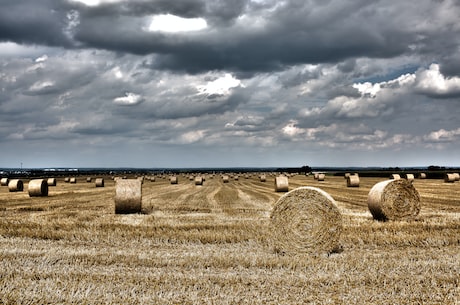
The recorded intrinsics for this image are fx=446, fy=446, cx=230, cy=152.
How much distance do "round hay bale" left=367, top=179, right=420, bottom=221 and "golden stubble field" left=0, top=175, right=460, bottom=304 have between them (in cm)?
83

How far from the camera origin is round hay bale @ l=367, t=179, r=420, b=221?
55.0ft

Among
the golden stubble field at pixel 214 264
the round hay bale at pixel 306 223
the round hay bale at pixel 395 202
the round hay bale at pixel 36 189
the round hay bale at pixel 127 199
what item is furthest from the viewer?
the round hay bale at pixel 36 189

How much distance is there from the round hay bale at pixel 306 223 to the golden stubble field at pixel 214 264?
1.30 feet

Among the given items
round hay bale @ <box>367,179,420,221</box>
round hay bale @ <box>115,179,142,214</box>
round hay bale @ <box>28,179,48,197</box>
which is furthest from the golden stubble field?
round hay bale @ <box>28,179,48,197</box>

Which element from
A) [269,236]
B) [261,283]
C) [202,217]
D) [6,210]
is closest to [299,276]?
[261,283]

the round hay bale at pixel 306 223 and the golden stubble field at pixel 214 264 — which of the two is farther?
the round hay bale at pixel 306 223

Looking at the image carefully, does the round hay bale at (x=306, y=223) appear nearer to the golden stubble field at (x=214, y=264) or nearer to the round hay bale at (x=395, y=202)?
the golden stubble field at (x=214, y=264)

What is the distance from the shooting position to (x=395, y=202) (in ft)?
55.6

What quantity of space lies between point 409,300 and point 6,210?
1917 centimetres

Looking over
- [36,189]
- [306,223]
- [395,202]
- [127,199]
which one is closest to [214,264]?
[306,223]

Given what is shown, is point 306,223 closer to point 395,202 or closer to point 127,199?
point 395,202

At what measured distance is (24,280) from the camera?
311 inches

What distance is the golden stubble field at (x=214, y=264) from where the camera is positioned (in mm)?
7172

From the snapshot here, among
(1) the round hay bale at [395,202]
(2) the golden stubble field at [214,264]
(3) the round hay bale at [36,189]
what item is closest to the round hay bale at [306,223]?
(2) the golden stubble field at [214,264]
